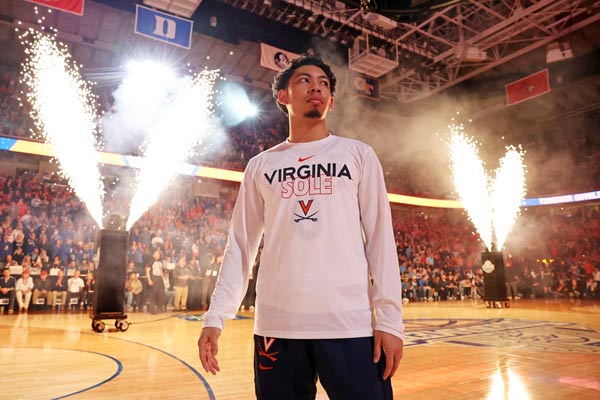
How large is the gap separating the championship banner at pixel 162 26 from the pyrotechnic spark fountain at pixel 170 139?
10.8 ft

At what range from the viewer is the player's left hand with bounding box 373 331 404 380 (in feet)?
4.60

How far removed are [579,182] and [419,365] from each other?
2130 cm

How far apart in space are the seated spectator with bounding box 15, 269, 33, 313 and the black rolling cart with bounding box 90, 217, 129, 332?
433 cm

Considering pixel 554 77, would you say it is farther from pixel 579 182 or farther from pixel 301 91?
pixel 301 91

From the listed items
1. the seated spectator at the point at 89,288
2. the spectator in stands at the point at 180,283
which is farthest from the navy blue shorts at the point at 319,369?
the seated spectator at the point at 89,288

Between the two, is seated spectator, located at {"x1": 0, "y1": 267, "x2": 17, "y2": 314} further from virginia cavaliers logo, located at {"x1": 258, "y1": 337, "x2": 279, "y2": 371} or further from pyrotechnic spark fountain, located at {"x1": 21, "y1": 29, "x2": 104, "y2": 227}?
virginia cavaliers logo, located at {"x1": 258, "y1": 337, "x2": 279, "y2": 371}

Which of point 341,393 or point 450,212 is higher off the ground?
point 450,212

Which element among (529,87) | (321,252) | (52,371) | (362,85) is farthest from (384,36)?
(321,252)

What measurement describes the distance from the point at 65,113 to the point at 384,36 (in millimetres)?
10231

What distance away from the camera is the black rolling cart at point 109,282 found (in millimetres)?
7039

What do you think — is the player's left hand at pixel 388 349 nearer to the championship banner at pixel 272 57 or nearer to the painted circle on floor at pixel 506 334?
the painted circle on floor at pixel 506 334

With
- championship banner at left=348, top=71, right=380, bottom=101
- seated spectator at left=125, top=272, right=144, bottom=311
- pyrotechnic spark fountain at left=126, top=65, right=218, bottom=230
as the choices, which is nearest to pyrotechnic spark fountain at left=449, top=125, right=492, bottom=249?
championship banner at left=348, top=71, right=380, bottom=101

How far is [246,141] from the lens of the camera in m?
20.2

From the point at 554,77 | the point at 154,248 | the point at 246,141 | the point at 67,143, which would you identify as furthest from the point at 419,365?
the point at 246,141
